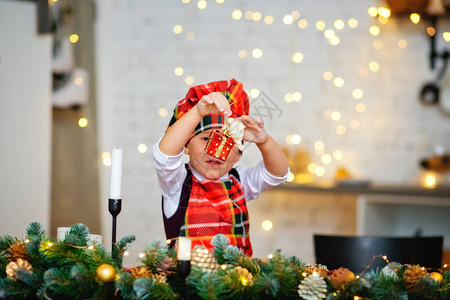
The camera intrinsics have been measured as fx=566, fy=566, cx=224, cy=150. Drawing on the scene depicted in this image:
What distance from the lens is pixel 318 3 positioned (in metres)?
3.28

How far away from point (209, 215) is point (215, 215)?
0.02 meters

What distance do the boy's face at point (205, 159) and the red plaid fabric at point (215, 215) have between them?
31 millimetres

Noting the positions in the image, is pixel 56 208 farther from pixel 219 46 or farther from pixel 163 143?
pixel 163 143

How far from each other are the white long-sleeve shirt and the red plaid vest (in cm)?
2

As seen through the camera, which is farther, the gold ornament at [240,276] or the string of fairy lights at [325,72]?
the string of fairy lights at [325,72]

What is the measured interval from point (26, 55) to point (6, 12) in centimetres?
23

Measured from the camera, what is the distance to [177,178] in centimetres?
141

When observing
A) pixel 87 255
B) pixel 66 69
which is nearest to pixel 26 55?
pixel 66 69

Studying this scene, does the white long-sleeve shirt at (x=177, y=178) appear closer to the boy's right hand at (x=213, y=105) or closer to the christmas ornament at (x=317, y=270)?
the boy's right hand at (x=213, y=105)

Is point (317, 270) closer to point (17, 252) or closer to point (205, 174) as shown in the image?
point (205, 174)

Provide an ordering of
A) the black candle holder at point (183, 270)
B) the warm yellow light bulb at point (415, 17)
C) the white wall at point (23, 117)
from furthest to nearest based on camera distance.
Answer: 1. the warm yellow light bulb at point (415, 17)
2. the white wall at point (23, 117)
3. the black candle holder at point (183, 270)

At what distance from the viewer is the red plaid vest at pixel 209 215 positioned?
4.57ft

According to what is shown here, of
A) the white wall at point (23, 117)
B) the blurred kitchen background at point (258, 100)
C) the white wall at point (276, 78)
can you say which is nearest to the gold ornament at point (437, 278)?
the blurred kitchen background at point (258, 100)

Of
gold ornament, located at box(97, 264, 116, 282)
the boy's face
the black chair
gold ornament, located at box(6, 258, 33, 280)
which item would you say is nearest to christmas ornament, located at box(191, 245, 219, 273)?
gold ornament, located at box(97, 264, 116, 282)
